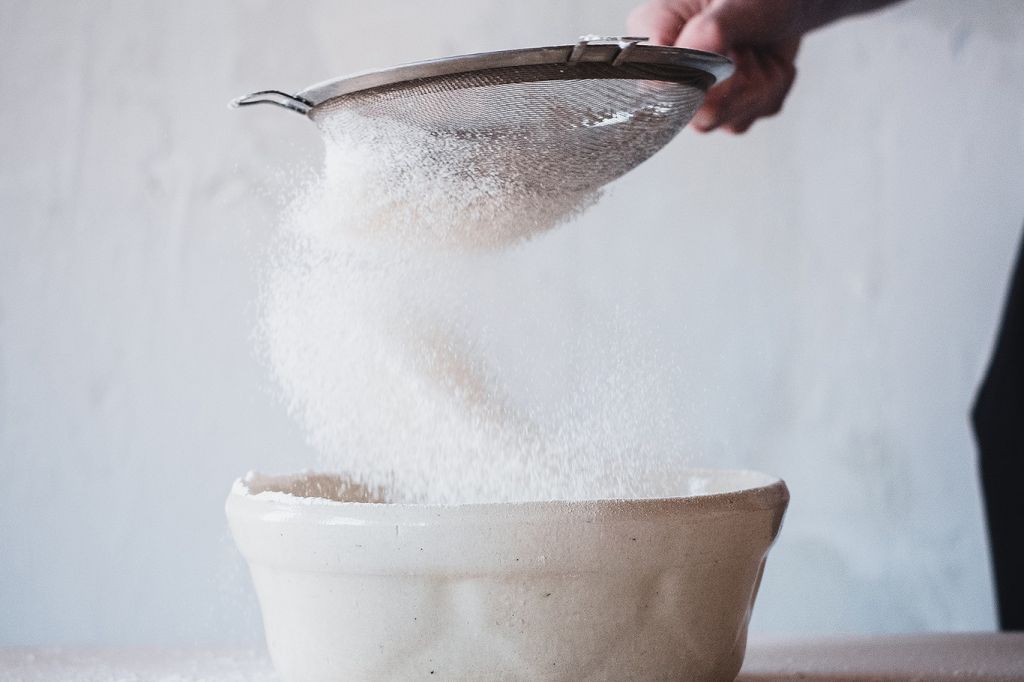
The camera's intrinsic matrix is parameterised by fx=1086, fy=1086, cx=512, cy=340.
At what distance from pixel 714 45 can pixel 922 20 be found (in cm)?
73

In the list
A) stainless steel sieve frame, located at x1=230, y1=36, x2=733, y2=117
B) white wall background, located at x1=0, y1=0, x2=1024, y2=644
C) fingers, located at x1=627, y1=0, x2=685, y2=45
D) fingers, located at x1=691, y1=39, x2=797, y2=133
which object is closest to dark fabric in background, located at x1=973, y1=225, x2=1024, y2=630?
white wall background, located at x1=0, y1=0, x2=1024, y2=644

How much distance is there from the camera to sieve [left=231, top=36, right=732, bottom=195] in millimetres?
549

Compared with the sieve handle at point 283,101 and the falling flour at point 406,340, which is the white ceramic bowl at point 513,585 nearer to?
the falling flour at point 406,340

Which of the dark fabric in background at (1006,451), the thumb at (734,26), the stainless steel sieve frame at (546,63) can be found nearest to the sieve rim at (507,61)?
the stainless steel sieve frame at (546,63)

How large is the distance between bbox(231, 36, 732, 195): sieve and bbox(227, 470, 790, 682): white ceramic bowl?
0.22m

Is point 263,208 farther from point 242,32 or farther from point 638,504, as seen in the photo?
point 638,504

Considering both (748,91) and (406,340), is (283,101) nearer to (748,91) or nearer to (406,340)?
(406,340)

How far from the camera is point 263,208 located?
129cm

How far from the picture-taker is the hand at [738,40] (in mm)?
721

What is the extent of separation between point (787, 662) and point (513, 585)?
22 centimetres

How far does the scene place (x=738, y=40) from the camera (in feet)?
2.50

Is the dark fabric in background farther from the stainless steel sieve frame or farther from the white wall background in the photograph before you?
the stainless steel sieve frame

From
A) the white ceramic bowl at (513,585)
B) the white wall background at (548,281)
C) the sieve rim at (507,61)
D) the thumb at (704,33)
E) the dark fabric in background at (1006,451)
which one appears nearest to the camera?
the white ceramic bowl at (513,585)

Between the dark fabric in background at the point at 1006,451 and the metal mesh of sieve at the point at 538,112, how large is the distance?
0.61 m
